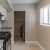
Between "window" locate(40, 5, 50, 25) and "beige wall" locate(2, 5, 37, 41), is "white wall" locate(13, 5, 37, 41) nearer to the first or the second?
"beige wall" locate(2, 5, 37, 41)

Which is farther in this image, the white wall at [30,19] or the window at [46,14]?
the white wall at [30,19]

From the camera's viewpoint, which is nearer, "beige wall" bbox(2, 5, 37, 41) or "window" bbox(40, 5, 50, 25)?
"window" bbox(40, 5, 50, 25)

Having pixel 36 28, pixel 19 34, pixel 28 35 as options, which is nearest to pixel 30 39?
pixel 28 35

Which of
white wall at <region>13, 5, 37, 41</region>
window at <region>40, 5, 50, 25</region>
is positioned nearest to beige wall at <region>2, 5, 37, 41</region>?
white wall at <region>13, 5, 37, 41</region>

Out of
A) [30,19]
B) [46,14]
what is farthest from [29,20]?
[46,14]

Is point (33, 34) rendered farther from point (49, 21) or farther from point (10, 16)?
point (49, 21)

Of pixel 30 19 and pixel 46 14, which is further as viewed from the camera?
pixel 30 19

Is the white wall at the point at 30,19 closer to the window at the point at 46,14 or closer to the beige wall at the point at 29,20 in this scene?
the beige wall at the point at 29,20

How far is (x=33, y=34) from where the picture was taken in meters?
6.64

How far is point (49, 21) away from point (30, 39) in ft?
8.60

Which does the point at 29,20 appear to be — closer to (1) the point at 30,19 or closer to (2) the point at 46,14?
(1) the point at 30,19

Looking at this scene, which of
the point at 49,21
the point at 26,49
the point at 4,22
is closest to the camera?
the point at 49,21

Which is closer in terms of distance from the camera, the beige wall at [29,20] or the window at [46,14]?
the window at [46,14]

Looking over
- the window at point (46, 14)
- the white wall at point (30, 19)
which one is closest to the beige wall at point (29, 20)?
the white wall at point (30, 19)
